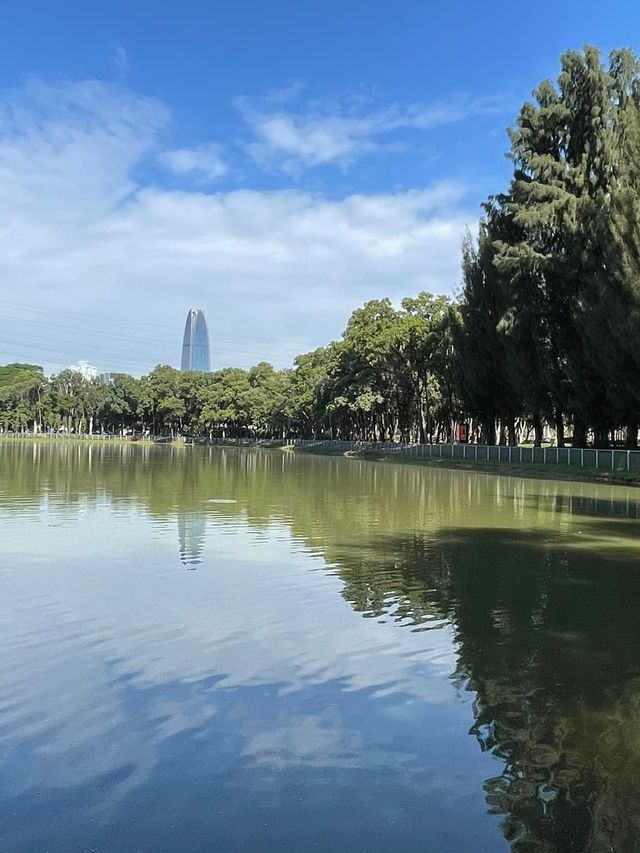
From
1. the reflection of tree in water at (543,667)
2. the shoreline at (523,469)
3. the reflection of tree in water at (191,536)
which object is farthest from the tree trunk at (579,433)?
the reflection of tree in water at (543,667)

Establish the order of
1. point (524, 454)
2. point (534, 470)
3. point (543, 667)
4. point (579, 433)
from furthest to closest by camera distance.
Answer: point (524, 454), point (579, 433), point (534, 470), point (543, 667)

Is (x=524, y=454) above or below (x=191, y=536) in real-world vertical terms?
above

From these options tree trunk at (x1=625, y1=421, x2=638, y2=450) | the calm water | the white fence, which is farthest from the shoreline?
the calm water

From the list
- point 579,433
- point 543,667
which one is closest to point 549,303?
point 579,433

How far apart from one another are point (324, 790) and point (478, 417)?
157 feet

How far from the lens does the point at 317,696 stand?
5.62m

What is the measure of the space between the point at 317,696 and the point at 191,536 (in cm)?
817

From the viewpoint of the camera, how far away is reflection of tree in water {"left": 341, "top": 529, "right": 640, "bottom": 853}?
3973mm

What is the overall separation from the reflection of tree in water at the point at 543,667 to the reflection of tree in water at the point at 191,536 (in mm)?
2150

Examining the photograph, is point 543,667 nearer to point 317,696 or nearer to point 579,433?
point 317,696

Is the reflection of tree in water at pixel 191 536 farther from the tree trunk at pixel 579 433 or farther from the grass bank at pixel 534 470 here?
the tree trunk at pixel 579 433

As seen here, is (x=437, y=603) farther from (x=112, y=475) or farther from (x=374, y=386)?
(x=374, y=386)

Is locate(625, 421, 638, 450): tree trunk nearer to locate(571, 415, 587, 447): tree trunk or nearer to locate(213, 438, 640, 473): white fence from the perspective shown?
locate(213, 438, 640, 473): white fence

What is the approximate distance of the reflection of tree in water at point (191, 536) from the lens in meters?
11.2
